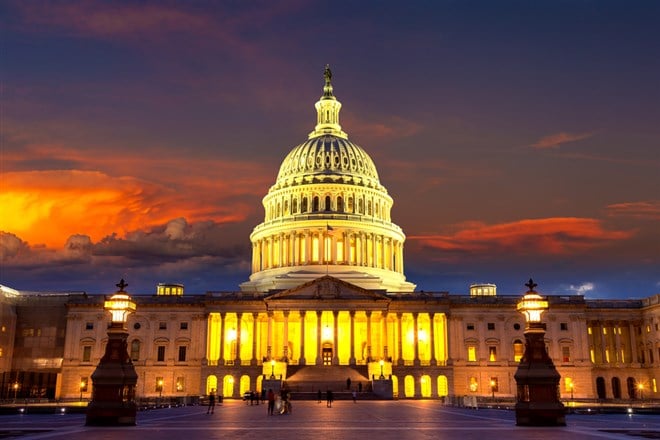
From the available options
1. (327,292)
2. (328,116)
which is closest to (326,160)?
(328,116)

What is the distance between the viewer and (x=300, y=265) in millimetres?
129250

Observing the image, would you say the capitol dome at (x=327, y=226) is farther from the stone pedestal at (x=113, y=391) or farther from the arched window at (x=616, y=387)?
the stone pedestal at (x=113, y=391)

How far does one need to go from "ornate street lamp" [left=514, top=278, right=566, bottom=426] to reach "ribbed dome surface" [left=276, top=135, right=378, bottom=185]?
323 feet

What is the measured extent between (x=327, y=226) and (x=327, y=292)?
775 inches

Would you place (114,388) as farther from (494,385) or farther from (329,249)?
(329,249)

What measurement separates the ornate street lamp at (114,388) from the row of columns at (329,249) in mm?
87185

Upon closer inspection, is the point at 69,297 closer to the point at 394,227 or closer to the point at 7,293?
the point at 7,293

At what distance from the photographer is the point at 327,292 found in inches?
4328

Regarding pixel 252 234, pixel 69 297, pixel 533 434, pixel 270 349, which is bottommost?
pixel 533 434

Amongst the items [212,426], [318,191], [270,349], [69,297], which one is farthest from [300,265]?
[212,426]

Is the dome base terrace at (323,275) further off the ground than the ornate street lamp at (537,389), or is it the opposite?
the dome base terrace at (323,275)

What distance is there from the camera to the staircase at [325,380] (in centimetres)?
8875

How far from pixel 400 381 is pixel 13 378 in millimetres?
57014

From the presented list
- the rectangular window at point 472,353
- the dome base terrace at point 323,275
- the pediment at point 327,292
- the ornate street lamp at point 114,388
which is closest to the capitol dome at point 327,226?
the dome base terrace at point 323,275
